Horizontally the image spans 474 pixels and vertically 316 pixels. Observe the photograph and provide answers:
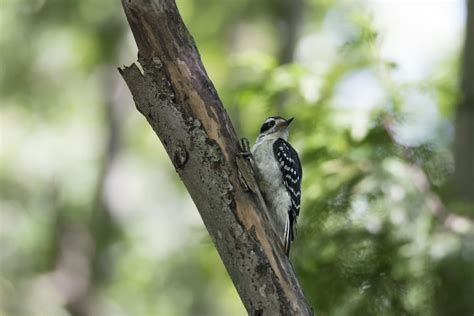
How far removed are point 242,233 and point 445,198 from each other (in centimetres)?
266

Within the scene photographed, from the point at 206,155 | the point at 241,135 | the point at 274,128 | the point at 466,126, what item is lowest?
the point at 206,155

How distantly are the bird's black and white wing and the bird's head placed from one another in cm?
12

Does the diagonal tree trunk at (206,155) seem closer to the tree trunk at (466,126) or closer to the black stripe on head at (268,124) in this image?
the black stripe on head at (268,124)

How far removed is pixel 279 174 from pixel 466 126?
1885 millimetres

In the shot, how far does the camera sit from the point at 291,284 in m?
3.98

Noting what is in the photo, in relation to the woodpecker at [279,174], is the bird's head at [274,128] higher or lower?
higher

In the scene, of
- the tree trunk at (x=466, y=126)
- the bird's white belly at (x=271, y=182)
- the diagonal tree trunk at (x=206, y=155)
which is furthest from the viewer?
the tree trunk at (x=466, y=126)

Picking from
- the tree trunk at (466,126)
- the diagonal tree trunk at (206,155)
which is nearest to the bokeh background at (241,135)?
the tree trunk at (466,126)

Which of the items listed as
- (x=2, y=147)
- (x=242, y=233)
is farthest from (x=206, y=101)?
(x=2, y=147)

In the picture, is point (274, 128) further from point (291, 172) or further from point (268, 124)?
point (291, 172)

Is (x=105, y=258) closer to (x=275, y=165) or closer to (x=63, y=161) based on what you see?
(x=63, y=161)

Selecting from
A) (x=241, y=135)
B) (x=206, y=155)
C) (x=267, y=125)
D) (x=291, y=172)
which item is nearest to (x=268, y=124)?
(x=267, y=125)

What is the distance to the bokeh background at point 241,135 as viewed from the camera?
5.83m

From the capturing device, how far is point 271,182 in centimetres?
571
